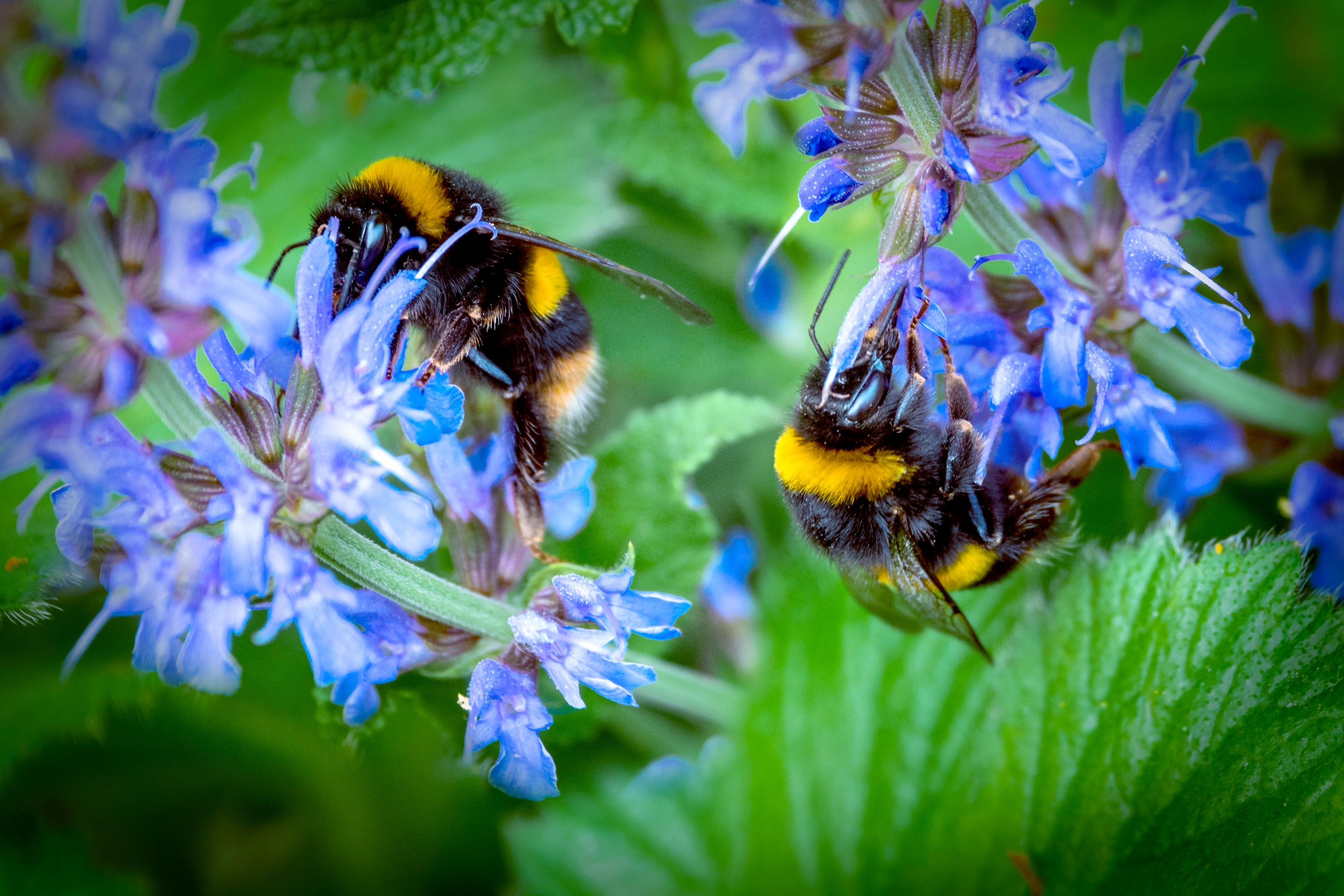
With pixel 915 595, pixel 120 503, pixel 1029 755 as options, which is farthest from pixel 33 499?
pixel 1029 755


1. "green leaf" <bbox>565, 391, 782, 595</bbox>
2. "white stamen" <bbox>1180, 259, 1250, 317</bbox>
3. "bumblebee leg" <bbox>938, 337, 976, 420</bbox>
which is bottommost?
"green leaf" <bbox>565, 391, 782, 595</bbox>

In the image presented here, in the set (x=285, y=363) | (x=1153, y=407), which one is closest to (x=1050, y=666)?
(x=1153, y=407)

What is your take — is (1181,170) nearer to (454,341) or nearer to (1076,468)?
(1076,468)

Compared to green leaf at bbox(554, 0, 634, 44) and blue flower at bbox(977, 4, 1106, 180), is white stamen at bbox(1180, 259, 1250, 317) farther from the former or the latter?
green leaf at bbox(554, 0, 634, 44)

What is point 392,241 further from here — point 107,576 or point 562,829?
point 562,829

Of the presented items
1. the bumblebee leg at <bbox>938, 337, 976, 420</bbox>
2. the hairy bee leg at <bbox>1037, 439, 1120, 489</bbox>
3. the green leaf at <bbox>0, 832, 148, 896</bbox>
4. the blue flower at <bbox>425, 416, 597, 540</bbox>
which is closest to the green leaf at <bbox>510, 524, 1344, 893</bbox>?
the hairy bee leg at <bbox>1037, 439, 1120, 489</bbox>

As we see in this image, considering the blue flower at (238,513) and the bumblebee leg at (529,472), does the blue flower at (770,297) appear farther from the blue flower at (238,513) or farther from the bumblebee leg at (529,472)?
the blue flower at (238,513)
